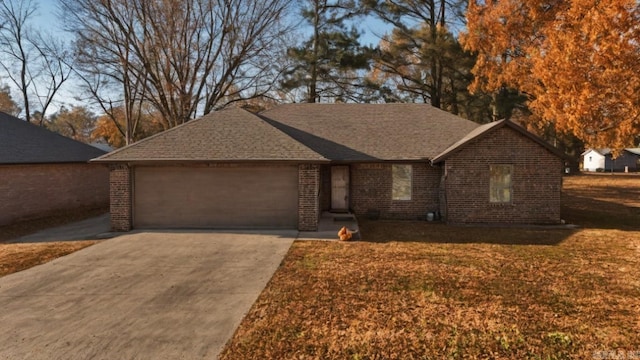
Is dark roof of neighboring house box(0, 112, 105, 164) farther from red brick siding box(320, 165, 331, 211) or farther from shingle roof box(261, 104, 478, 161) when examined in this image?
red brick siding box(320, 165, 331, 211)

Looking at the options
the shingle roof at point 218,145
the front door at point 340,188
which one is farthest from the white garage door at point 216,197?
the front door at point 340,188

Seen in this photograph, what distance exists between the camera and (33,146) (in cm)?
1619

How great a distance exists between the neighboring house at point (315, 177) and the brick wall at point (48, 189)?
229 inches

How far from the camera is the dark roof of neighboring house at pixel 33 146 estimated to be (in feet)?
48.6

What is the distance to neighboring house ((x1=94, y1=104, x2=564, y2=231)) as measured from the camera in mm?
12188

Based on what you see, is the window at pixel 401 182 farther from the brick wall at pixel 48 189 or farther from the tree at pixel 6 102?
the tree at pixel 6 102

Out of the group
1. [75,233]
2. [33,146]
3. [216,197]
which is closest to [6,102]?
[33,146]

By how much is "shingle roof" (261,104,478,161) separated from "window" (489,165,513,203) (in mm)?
2340

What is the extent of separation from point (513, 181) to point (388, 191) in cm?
479

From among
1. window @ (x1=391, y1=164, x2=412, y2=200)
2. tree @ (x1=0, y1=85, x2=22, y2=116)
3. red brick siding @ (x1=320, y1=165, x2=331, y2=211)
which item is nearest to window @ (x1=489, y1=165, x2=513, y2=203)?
window @ (x1=391, y1=164, x2=412, y2=200)

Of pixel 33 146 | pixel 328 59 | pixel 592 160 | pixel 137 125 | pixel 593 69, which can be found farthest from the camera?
pixel 592 160

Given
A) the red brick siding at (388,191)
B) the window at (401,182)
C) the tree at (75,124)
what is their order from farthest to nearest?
the tree at (75,124), the window at (401,182), the red brick siding at (388,191)

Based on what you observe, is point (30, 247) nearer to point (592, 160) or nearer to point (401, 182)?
point (401, 182)

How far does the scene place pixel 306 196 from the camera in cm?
1209
